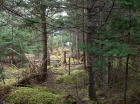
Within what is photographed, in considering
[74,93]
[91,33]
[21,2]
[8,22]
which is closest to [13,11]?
[21,2]

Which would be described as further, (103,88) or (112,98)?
(103,88)

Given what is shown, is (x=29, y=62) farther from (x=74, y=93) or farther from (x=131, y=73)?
(x=131, y=73)

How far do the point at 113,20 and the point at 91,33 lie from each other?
1.01m

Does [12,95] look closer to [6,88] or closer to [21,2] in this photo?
[6,88]

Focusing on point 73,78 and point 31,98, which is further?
point 73,78

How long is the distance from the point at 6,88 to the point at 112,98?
3463 millimetres

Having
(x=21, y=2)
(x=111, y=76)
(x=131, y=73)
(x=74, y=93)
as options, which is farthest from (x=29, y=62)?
(x=131, y=73)

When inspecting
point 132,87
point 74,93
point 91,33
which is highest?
point 91,33

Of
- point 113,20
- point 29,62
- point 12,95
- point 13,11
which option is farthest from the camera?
point 29,62

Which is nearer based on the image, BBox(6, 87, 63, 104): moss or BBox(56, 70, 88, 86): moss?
BBox(6, 87, 63, 104): moss

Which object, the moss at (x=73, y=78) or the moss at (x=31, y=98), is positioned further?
the moss at (x=73, y=78)

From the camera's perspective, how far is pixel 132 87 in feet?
17.0

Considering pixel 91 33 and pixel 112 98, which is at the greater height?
pixel 91 33

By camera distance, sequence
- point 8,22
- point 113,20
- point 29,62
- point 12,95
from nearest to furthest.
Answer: point 113,20 → point 12,95 → point 8,22 → point 29,62
